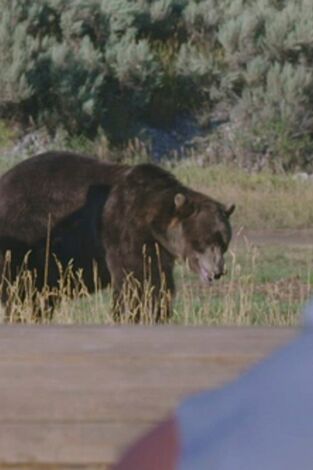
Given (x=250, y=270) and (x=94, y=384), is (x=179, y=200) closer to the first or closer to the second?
(x=250, y=270)

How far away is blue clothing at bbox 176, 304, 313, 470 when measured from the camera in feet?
4.66

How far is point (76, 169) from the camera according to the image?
10.2m

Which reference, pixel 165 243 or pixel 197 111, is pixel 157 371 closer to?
pixel 165 243

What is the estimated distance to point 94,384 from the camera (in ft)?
11.1

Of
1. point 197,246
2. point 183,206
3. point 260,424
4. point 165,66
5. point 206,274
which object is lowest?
point 206,274

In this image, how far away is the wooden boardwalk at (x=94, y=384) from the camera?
10.9ft

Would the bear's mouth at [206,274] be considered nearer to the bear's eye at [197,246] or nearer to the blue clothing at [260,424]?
the bear's eye at [197,246]

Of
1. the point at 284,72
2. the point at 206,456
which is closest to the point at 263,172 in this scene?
the point at 284,72

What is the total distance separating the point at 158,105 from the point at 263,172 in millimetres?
2989

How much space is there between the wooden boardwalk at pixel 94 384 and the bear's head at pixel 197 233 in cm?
644

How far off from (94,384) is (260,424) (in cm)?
197

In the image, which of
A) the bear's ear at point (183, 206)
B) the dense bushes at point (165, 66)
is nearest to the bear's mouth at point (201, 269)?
the bear's ear at point (183, 206)

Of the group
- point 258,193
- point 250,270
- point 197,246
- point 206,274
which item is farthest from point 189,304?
point 258,193

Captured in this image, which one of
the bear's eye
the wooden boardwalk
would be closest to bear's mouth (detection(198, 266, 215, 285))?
the bear's eye
